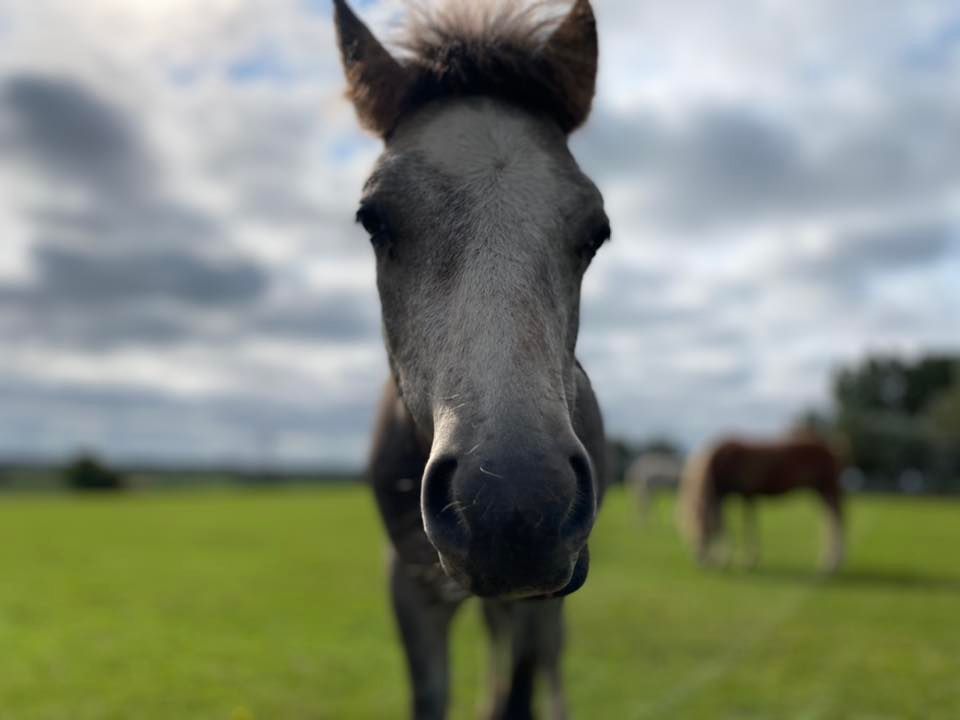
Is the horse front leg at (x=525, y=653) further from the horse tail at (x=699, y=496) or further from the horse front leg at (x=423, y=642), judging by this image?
the horse tail at (x=699, y=496)

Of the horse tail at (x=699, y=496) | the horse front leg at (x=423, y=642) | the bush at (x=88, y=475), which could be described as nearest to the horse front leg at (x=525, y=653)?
the horse front leg at (x=423, y=642)

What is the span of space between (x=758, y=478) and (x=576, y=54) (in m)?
12.1

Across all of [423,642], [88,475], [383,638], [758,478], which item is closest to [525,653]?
[423,642]

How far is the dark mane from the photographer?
91.7 inches

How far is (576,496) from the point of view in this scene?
5.09ft

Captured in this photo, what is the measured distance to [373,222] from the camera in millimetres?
2131

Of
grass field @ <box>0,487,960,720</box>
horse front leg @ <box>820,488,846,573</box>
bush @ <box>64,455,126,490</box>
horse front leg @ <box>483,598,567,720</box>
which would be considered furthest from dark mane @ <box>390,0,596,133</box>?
bush @ <box>64,455,126,490</box>

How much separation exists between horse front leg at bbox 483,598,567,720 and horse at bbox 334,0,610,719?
49 centimetres

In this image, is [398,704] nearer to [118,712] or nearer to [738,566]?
[118,712]

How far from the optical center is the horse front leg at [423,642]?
3.04 m

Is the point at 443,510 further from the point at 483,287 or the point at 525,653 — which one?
the point at 525,653

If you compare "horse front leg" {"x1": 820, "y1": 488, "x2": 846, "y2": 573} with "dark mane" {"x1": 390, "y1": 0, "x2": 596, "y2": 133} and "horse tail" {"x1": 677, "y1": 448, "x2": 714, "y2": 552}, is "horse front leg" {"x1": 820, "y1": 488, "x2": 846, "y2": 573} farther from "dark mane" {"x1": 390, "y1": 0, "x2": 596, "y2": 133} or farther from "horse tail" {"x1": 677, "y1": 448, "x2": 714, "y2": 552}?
"dark mane" {"x1": 390, "y1": 0, "x2": 596, "y2": 133}

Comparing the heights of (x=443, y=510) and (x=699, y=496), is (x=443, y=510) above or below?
above

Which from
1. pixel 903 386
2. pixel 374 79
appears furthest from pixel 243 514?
pixel 903 386
